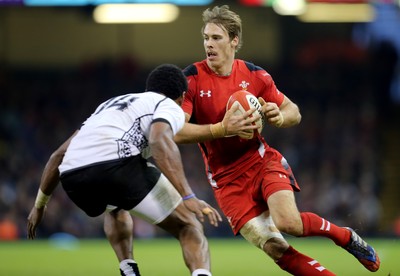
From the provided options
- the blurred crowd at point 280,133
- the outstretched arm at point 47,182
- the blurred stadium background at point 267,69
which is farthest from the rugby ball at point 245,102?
the blurred stadium background at point 267,69

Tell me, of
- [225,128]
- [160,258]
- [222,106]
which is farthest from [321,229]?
[160,258]

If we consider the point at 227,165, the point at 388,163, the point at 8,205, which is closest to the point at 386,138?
the point at 388,163

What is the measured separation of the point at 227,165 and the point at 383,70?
598 inches

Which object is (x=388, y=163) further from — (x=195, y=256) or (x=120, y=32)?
(x=195, y=256)

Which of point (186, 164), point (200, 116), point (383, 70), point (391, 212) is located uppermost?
point (200, 116)

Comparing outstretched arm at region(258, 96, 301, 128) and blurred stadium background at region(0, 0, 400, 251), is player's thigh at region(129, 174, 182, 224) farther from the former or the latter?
blurred stadium background at region(0, 0, 400, 251)

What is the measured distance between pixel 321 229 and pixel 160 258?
614 cm

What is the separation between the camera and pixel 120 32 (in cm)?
2166

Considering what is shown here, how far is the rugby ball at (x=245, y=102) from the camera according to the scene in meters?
6.66

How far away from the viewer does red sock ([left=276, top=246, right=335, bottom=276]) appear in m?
6.55

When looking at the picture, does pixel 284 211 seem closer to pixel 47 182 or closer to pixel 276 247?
pixel 276 247

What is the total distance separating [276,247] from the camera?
6.68 m

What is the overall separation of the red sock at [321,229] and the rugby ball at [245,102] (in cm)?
80

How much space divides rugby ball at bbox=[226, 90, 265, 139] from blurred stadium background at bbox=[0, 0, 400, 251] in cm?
1259
